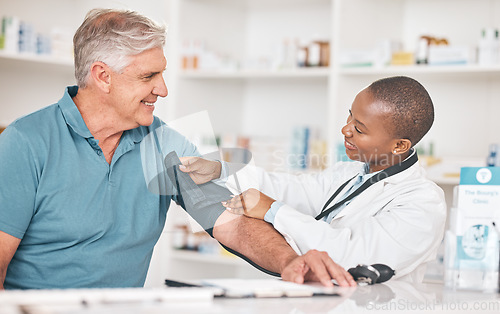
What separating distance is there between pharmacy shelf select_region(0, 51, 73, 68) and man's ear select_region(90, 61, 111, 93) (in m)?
1.53

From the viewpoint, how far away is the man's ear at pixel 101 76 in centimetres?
157

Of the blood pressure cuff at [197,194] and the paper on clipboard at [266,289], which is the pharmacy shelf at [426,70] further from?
the paper on clipboard at [266,289]

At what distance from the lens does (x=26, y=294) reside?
0.83m

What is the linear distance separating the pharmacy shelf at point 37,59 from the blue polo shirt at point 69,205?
148cm

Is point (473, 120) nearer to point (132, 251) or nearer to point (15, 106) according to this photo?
point (132, 251)

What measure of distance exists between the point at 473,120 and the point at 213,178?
1.90 m

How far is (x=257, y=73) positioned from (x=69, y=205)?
1.89 m

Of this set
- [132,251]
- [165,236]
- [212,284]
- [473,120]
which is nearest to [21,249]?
[132,251]

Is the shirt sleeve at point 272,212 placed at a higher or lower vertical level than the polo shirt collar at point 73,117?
lower

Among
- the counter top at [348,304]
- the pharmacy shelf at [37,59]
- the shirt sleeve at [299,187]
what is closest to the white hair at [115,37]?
the shirt sleeve at [299,187]

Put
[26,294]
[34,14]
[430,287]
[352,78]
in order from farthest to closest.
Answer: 1. [34,14]
2. [352,78]
3. [430,287]
4. [26,294]

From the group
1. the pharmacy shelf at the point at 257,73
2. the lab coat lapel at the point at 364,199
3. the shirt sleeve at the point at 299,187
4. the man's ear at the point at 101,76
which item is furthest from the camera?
the pharmacy shelf at the point at 257,73

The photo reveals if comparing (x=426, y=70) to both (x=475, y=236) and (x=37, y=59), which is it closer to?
(x=475, y=236)

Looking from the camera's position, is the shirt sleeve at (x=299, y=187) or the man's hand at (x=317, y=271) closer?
the man's hand at (x=317, y=271)
